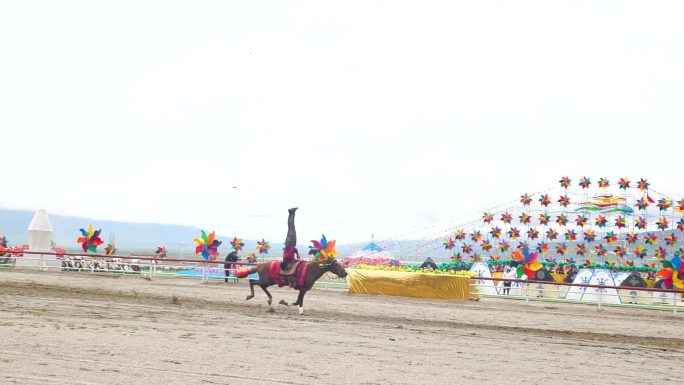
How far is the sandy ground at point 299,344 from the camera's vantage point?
10711 millimetres

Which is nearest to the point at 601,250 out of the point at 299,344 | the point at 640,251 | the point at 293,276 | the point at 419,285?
the point at 640,251

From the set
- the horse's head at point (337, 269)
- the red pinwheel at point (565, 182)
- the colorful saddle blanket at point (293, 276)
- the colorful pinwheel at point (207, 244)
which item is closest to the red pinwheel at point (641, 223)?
the red pinwheel at point (565, 182)

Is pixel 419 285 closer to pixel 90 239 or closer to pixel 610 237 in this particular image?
pixel 90 239

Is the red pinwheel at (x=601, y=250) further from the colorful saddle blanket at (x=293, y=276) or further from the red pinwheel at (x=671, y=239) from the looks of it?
the colorful saddle blanket at (x=293, y=276)

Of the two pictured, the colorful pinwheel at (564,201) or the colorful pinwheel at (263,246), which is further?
the colorful pinwheel at (564,201)

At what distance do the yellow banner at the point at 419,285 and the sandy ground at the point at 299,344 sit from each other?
19.4 ft

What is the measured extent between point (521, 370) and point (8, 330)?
916 cm

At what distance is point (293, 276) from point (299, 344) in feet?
21.0

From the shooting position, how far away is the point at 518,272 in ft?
136

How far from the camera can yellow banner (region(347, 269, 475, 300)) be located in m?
30.5

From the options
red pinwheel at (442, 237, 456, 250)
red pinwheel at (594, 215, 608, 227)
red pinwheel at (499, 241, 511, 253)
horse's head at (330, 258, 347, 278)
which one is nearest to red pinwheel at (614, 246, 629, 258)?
red pinwheel at (594, 215, 608, 227)

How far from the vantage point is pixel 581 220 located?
60.4 meters

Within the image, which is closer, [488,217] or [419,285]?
[419,285]

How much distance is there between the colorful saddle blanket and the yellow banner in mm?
10921
